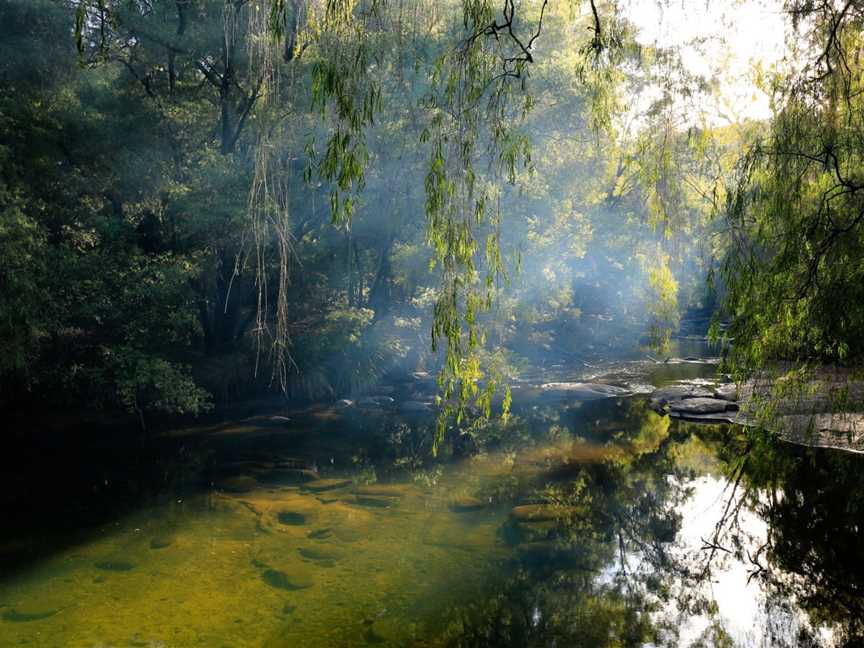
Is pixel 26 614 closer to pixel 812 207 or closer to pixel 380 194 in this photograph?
pixel 812 207

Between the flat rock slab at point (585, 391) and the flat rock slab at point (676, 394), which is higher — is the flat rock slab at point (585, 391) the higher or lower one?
the lower one

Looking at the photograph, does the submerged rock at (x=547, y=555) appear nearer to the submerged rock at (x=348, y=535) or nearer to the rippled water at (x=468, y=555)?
the rippled water at (x=468, y=555)

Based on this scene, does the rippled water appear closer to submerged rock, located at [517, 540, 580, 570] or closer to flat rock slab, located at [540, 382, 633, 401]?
submerged rock, located at [517, 540, 580, 570]

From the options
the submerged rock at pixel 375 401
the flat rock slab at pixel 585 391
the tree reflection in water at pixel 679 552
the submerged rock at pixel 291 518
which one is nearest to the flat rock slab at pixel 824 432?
the tree reflection in water at pixel 679 552

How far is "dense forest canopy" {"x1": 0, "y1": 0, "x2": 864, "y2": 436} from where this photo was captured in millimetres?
3848

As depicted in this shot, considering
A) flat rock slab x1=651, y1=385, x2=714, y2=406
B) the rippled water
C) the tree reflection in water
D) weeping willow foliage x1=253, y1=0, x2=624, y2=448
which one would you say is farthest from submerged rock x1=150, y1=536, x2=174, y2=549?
flat rock slab x1=651, y1=385, x2=714, y2=406

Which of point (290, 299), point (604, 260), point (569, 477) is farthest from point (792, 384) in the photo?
point (604, 260)

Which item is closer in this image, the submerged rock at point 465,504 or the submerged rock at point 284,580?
the submerged rock at point 284,580

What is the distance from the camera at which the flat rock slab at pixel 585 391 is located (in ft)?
55.5

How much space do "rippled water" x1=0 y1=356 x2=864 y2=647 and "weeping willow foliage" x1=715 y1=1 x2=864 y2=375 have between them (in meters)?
2.41

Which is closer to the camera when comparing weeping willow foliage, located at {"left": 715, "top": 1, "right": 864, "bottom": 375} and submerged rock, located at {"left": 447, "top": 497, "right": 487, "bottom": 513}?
weeping willow foliage, located at {"left": 715, "top": 1, "right": 864, "bottom": 375}

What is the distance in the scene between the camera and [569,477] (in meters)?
10.1

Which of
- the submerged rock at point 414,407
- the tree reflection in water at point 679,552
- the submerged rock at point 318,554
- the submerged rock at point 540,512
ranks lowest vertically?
the tree reflection in water at point 679,552

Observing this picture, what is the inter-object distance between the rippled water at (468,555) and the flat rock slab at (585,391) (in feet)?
17.0
